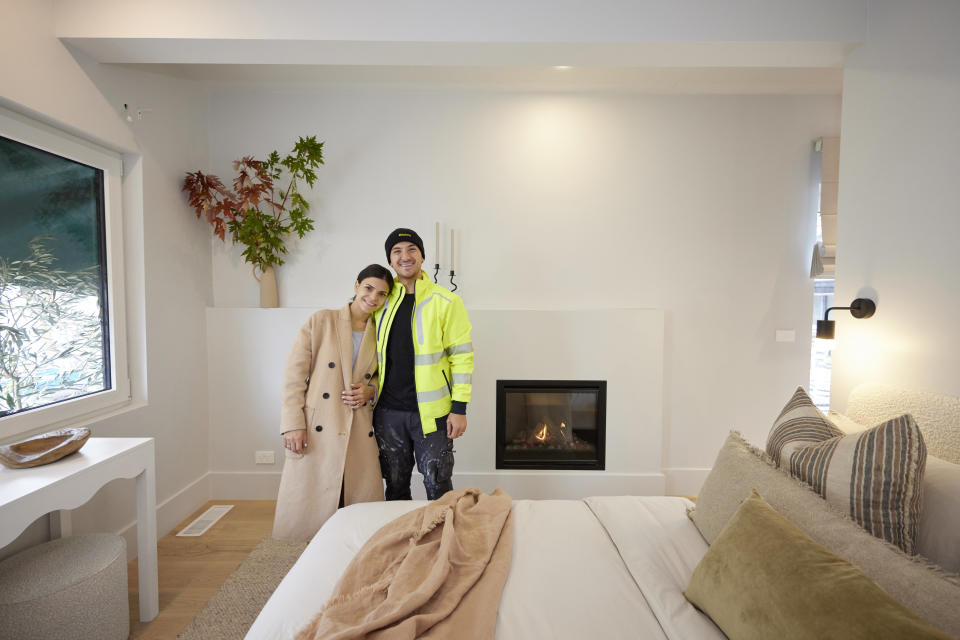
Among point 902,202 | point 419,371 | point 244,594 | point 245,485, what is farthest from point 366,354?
point 902,202

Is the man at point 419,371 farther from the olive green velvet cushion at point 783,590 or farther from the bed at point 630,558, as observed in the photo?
the olive green velvet cushion at point 783,590

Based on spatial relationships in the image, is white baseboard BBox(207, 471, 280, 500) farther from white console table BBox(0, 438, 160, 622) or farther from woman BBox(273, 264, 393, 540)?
white console table BBox(0, 438, 160, 622)

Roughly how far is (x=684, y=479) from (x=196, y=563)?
2.93 metres

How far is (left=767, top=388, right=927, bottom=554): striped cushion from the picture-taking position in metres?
1.06

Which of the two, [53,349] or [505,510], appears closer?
[505,510]

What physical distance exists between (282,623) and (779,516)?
1243 mm

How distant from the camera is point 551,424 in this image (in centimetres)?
305

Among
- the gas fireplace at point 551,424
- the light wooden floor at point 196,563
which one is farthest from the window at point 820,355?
the light wooden floor at point 196,563

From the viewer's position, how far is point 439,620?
1077 millimetres

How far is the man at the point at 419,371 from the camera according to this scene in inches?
81.7

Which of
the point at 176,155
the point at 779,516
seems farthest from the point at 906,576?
the point at 176,155

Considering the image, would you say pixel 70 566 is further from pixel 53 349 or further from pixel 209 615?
pixel 53 349

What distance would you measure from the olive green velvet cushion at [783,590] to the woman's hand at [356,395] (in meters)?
1.49

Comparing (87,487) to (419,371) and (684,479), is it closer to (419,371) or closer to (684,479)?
(419,371)
